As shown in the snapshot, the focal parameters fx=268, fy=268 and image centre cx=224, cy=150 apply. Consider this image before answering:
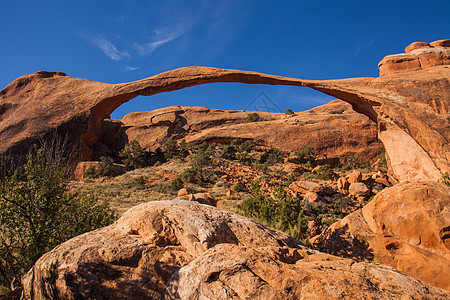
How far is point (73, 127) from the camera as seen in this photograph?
51.0 feet

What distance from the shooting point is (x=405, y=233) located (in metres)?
6.02

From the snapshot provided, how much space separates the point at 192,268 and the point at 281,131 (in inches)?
941

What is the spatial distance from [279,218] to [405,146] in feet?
16.7

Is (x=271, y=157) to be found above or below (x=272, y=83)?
below

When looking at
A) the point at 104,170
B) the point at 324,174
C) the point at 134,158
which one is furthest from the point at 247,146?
the point at 104,170

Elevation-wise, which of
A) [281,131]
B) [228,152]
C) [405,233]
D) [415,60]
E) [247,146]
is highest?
[281,131]

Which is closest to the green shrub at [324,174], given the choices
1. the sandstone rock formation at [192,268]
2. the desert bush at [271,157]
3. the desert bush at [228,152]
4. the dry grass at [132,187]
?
the desert bush at [271,157]

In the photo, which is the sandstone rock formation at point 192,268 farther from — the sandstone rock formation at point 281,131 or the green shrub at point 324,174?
the sandstone rock formation at point 281,131

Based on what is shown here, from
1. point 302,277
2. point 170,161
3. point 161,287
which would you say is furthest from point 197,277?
point 170,161

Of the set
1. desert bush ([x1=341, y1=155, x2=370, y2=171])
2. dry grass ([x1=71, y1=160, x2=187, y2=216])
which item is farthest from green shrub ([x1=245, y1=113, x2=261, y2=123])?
dry grass ([x1=71, y1=160, x2=187, y2=216])

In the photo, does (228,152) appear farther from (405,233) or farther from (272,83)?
(405,233)

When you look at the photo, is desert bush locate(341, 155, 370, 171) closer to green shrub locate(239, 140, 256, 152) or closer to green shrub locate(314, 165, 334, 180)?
green shrub locate(314, 165, 334, 180)

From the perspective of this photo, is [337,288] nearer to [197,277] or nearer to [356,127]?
[197,277]

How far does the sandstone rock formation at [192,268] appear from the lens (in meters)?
2.60
